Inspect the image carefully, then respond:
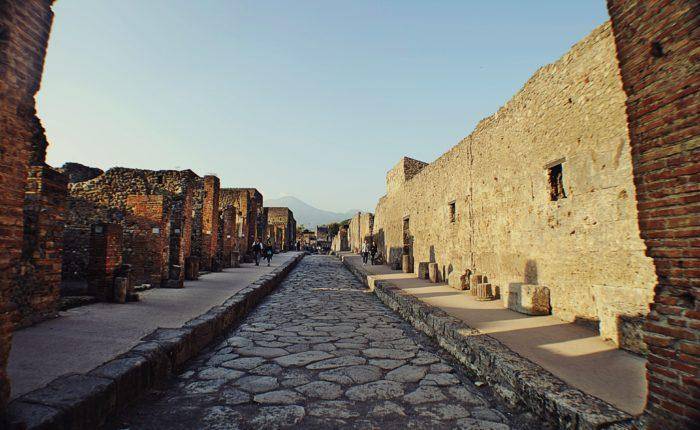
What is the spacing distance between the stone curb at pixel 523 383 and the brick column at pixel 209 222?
10.4m

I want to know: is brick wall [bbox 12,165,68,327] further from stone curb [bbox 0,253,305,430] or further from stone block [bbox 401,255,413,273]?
stone block [bbox 401,255,413,273]

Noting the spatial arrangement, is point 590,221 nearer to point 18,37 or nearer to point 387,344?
point 387,344

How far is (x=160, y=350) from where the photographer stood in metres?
3.48

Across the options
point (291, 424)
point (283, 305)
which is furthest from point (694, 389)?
point (283, 305)

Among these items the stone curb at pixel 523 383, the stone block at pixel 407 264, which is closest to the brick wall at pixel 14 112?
the stone curb at pixel 523 383

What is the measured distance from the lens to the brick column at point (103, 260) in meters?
6.55

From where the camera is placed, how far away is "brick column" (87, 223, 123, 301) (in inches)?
258

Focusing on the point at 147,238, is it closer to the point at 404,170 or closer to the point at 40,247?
the point at 40,247

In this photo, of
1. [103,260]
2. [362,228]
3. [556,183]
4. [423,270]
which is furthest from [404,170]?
[362,228]

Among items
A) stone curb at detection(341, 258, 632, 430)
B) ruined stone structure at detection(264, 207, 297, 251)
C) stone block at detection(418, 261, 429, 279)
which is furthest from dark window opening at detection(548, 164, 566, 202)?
ruined stone structure at detection(264, 207, 297, 251)

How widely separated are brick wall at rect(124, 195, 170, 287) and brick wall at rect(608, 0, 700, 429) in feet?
31.4

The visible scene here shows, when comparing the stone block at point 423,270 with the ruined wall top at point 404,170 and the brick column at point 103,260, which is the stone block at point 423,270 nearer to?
the ruined wall top at point 404,170

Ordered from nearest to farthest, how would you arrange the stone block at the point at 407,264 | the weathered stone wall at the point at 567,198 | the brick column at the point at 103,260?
1. the weathered stone wall at the point at 567,198
2. the brick column at the point at 103,260
3. the stone block at the point at 407,264

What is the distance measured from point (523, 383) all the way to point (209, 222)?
1261 cm
